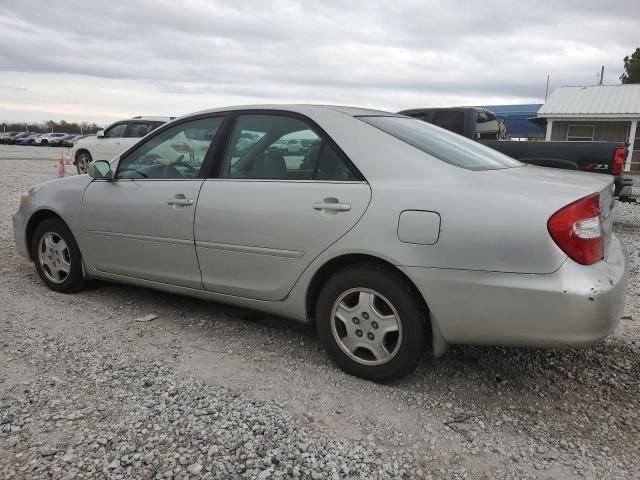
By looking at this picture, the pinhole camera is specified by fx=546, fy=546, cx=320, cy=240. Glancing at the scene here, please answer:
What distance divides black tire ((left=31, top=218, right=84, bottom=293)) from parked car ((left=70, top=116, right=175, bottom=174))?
926 cm

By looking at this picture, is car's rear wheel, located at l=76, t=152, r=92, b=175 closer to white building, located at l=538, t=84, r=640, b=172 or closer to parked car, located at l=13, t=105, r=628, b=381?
parked car, located at l=13, t=105, r=628, b=381

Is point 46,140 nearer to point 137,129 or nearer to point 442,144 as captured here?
point 137,129

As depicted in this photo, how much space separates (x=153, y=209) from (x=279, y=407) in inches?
70.6

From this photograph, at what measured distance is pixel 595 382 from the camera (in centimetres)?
319

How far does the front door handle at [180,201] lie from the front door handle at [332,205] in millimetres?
1017

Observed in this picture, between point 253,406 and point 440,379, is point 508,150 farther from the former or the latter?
point 253,406

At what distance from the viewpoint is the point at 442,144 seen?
11.2ft

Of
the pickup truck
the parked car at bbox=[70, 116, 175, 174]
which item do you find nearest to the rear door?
the pickup truck

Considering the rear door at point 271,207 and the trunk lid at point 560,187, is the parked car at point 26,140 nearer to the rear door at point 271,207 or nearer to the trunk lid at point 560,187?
the rear door at point 271,207

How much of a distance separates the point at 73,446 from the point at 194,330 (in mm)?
1496

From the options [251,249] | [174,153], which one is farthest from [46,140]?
[251,249]

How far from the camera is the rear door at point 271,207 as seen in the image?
3123 millimetres

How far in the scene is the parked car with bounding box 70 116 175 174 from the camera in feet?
45.4

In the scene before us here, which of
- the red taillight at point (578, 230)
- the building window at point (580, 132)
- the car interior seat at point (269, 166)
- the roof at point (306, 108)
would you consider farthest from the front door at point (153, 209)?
the building window at point (580, 132)
